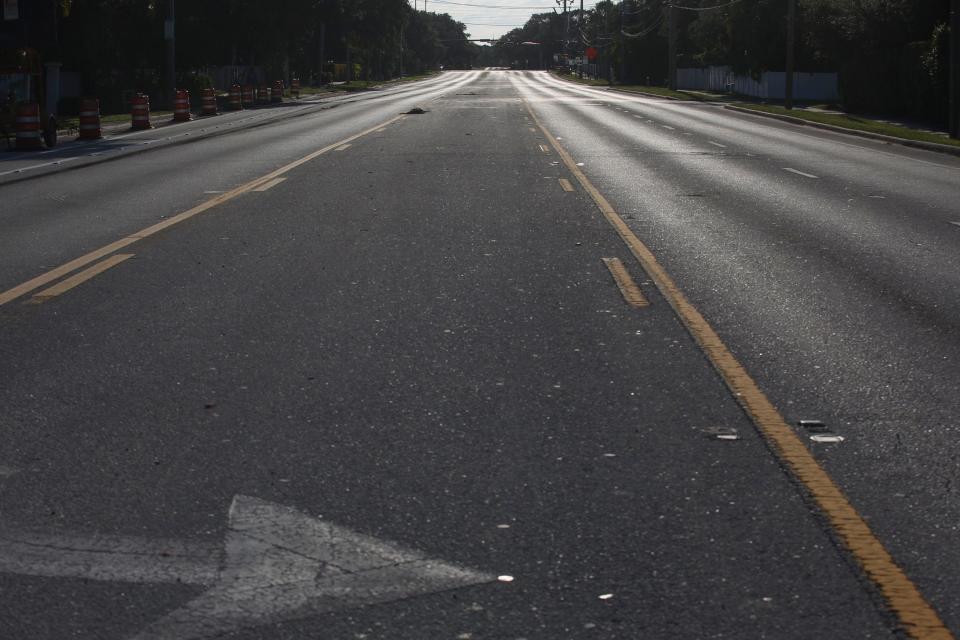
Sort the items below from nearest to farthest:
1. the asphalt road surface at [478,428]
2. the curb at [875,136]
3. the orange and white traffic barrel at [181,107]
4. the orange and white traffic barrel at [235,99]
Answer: the asphalt road surface at [478,428]
the curb at [875,136]
the orange and white traffic barrel at [181,107]
the orange and white traffic barrel at [235,99]

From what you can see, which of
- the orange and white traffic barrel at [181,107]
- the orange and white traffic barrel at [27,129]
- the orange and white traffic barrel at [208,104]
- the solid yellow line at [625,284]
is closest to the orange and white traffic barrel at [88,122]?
the orange and white traffic barrel at [27,129]

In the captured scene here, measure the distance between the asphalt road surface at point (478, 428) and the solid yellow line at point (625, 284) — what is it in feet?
0.14

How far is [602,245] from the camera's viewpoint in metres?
12.4

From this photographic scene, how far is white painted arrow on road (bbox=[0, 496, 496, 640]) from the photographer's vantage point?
420 centimetres

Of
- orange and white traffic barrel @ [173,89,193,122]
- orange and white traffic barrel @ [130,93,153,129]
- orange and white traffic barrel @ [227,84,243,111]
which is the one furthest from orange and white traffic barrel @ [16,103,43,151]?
orange and white traffic barrel @ [227,84,243,111]

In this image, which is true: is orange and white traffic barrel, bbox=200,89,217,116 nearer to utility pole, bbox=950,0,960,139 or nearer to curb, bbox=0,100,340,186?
curb, bbox=0,100,340,186

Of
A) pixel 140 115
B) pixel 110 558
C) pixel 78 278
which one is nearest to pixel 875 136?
pixel 140 115

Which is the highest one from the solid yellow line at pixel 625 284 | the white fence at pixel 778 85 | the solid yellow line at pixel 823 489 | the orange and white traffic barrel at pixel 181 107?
the white fence at pixel 778 85

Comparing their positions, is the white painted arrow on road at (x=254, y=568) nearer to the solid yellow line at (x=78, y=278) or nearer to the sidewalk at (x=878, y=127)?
the solid yellow line at (x=78, y=278)

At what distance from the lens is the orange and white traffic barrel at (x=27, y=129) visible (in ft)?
91.5

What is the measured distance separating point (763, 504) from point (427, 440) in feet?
5.38

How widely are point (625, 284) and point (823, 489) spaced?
5002 mm

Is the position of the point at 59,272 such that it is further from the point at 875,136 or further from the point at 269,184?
the point at 875,136

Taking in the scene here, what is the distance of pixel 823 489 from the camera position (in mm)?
5359
